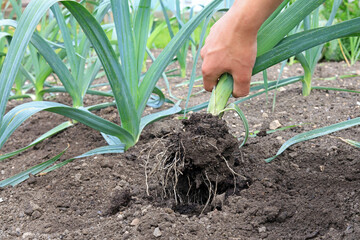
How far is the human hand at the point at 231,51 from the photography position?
3.45ft

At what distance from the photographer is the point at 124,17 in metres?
1.42

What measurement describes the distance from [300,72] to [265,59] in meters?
1.63

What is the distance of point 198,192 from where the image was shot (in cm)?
129

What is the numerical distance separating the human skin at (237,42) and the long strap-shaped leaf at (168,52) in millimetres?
316

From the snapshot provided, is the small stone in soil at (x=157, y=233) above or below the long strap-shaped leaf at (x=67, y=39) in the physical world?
below

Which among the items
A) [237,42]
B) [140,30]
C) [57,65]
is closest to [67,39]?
[57,65]

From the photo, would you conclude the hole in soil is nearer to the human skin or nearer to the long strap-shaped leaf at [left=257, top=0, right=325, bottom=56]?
the human skin

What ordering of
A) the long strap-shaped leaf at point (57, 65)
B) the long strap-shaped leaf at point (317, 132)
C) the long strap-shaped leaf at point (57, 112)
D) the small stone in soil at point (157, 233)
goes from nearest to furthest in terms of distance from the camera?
the small stone in soil at point (157, 233) < the long strap-shaped leaf at point (57, 112) < the long strap-shaped leaf at point (317, 132) < the long strap-shaped leaf at point (57, 65)

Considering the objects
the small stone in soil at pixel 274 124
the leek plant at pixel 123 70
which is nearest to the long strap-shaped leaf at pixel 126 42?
the leek plant at pixel 123 70

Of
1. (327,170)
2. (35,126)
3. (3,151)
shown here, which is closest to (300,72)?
(327,170)

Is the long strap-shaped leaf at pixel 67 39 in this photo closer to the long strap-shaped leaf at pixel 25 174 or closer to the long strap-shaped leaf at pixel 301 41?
the long strap-shaped leaf at pixel 25 174

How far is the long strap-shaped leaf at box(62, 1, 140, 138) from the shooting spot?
1215 millimetres

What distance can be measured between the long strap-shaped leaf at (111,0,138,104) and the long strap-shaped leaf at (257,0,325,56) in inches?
19.2

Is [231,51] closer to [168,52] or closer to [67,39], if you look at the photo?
[168,52]
